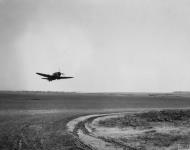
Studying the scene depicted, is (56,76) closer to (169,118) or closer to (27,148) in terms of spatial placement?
(169,118)

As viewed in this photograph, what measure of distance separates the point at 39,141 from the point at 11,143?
1828 millimetres

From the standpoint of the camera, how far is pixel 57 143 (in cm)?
1716

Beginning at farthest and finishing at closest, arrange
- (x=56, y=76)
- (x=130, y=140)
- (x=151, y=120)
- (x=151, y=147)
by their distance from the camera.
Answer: (x=56, y=76)
(x=151, y=120)
(x=130, y=140)
(x=151, y=147)

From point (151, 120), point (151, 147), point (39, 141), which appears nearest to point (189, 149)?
point (151, 147)

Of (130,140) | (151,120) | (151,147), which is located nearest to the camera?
(151,147)

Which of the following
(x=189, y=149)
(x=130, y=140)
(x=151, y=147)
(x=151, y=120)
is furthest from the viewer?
(x=151, y=120)

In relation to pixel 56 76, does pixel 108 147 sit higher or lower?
lower

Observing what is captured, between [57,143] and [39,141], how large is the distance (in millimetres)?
1217

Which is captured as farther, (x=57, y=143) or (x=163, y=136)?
(x=163, y=136)

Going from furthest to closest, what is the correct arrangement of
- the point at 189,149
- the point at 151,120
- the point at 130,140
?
the point at 151,120
the point at 130,140
the point at 189,149

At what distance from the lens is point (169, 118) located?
33.1 metres

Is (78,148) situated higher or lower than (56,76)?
lower

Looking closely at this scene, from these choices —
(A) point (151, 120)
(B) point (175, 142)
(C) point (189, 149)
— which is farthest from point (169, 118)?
(C) point (189, 149)

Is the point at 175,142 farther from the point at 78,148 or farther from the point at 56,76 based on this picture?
the point at 56,76
